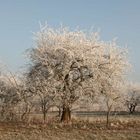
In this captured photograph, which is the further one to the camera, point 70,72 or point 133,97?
point 133,97

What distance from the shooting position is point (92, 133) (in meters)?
24.6

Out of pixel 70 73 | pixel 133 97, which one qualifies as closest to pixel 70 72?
pixel 70 73

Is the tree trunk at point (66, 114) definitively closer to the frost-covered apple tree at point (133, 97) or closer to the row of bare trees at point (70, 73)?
the row of bare trees at point (70, 73)

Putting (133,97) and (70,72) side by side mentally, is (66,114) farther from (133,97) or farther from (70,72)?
(133,97)

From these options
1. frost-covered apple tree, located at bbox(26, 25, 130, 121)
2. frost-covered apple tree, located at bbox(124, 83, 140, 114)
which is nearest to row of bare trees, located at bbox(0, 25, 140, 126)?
frost-covered apple tree, located at bbox(26, 25, 130, 121)

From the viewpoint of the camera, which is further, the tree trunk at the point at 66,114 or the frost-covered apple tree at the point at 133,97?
the frost-covered apple tree at the point at 133,97

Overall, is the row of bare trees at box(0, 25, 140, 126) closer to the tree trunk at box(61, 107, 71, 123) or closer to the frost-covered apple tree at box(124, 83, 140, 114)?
the tree trunk at box(61, 107, 71, 123)

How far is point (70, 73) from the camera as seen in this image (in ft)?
121

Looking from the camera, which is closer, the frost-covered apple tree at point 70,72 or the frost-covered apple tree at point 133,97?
the frost-covered apple tree at point 70,72

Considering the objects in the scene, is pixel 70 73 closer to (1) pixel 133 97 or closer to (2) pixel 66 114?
(2) pixel 66 114

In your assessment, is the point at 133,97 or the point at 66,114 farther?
the point at 133,97

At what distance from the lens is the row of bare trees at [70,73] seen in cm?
3688

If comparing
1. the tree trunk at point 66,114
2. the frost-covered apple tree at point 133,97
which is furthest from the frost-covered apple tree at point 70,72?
the frost-covered apple tree at point 133,97

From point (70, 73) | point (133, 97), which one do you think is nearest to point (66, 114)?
point (70, 73)
